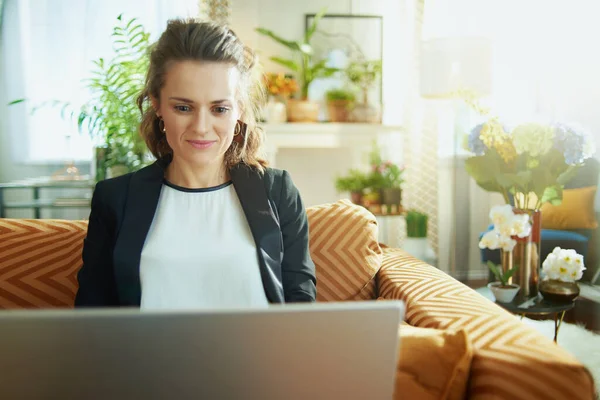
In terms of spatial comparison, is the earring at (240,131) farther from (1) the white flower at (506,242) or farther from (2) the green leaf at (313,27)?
(2) the green leaf at (313,27)

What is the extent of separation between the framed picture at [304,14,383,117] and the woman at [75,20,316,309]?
305 centimetres

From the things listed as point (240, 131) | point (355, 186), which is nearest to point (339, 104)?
point (355, 186)

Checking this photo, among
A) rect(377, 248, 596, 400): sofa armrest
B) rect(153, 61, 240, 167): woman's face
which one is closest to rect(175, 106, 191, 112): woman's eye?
rect(153, 61, 240, 167): woman's face

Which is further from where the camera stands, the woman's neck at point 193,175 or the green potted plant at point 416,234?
the green potted plant at point 416,234

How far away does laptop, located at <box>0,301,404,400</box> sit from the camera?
520 millimetres

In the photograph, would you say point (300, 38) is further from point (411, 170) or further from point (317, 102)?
point (411, 170)

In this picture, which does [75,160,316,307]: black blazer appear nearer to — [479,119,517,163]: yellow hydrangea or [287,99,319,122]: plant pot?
[479,119,517,163]: yellow hydrangea

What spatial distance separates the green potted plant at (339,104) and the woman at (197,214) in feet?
9.31

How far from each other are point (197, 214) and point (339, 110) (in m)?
3.04

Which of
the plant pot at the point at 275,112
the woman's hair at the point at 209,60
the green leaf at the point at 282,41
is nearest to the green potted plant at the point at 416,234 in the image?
the plant pot at the point at 275,112

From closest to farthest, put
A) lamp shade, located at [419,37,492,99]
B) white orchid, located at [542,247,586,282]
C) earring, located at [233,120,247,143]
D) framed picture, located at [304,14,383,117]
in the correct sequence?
earring, located at [233,120,247,143] < white orchid, located at [542,247,586,282] < lamp shade, located at [419,37,492,99] < framed picture, located at [304,14,383,117]

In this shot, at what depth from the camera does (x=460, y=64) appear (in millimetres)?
3072

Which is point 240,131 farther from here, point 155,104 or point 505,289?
point 505,289

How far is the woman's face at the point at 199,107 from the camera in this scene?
1115 mm
